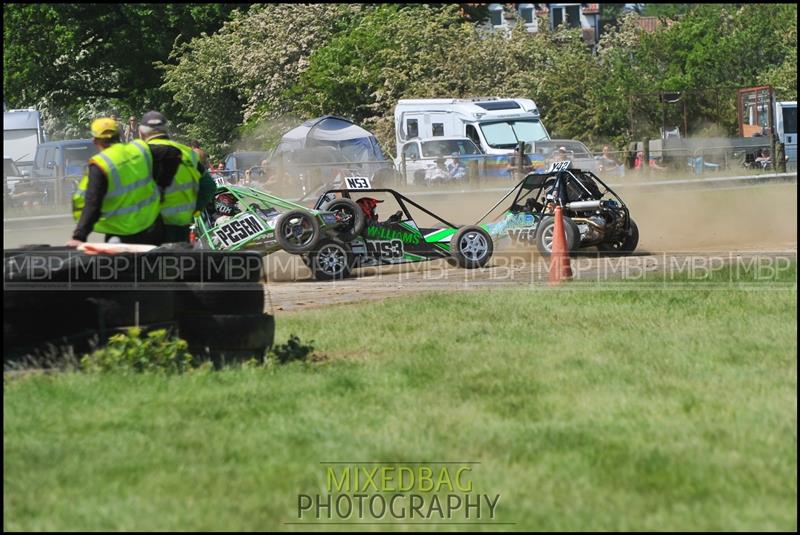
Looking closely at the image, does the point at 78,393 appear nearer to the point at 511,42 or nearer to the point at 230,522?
the point at 230,522

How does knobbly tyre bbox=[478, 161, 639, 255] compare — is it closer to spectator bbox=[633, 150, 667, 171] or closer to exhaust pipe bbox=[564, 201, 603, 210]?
exhaust pipe bbox=[564, 201, 603, 210]

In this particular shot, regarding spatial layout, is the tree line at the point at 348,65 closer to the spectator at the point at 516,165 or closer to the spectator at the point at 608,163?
the spectator at the point at 608,163

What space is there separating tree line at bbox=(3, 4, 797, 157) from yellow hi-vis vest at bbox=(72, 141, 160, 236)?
28.5m

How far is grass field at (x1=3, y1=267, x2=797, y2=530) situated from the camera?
4.71 metres

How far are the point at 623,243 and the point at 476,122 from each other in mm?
15988

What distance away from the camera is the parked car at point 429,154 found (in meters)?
27.9

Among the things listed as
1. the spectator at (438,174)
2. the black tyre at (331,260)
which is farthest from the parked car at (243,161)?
the black tyre at (331,260)

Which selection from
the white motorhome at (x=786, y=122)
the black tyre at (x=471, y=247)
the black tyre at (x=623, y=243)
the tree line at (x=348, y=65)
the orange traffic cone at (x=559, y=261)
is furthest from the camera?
the tree line at (x=348, y=65)

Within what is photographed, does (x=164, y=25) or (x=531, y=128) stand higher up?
(x=164, y=25)

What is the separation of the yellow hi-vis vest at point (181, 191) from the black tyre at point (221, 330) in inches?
40.1

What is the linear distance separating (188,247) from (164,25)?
41.4 m

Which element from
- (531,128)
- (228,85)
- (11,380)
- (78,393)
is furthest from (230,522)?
(228,85)

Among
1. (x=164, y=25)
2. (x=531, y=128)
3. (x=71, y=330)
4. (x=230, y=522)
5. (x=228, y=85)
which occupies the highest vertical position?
(x=164, y=25)

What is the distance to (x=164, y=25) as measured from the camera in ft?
155
